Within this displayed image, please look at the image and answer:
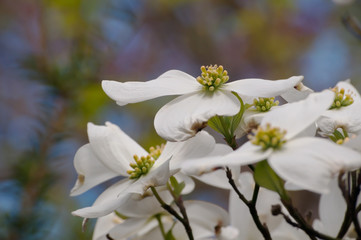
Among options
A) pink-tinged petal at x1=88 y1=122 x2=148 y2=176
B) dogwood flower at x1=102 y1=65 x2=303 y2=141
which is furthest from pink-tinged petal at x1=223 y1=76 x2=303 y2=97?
pink-tinged petal at x1=88 y1=122 x2=148 y2=176

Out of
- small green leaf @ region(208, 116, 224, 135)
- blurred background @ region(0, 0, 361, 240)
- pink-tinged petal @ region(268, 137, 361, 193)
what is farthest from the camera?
blurred background @ region(0, 0, 361, 240)

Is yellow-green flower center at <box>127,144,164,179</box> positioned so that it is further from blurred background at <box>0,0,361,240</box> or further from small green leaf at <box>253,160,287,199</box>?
blurred background at <box>0,0,361,240</box>

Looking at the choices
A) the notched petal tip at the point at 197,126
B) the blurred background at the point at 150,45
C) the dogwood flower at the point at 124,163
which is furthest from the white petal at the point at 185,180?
the blurred background at the point at 150,45

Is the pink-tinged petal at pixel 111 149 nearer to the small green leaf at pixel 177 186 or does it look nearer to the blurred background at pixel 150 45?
the small green leaf at pixel 177 186

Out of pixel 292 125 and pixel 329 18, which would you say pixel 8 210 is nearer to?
pixel 292 125

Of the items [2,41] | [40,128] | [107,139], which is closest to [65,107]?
[40,128]
